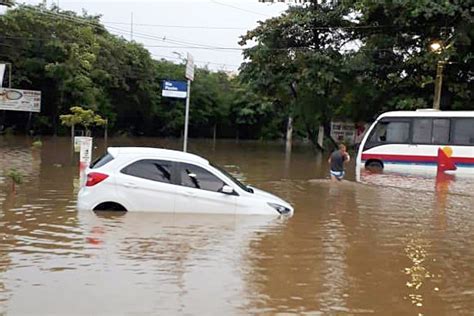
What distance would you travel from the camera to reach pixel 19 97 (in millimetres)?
46656

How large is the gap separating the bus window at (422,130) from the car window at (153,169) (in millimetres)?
15857

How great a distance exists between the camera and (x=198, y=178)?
1073 cm

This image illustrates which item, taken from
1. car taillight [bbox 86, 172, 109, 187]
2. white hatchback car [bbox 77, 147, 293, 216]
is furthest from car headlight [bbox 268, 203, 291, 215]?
car taillight [bbox 86, 172, 109, 187]

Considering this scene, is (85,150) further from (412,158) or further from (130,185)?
(412,158)

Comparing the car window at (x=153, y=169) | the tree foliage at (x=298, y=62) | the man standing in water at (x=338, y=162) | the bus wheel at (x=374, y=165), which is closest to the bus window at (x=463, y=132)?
the bus wheel at (x=374, y=165)

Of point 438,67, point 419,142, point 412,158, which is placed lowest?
point 412,158

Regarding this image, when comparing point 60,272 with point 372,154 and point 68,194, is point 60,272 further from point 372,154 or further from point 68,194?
point 372,154

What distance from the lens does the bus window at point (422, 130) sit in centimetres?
2409

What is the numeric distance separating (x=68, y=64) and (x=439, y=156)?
3103 centimetres

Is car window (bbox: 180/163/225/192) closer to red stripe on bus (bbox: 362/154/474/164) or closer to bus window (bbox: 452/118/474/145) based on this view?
red stripe on bus (bbox: 362/154/474/164)

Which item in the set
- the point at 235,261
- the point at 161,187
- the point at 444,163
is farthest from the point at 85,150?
the point at 444,163

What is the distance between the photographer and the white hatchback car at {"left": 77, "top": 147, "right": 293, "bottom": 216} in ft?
34.5

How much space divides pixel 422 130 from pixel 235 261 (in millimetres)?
18079

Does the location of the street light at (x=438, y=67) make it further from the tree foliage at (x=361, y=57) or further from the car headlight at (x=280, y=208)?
the car headlight at (x=280, y=208)
